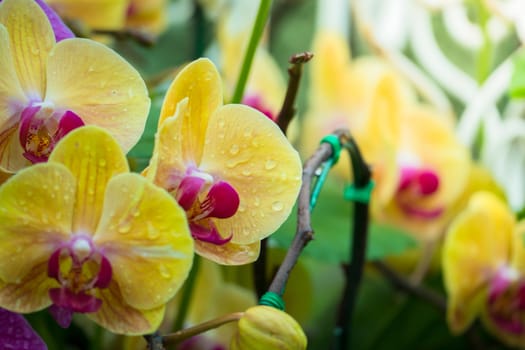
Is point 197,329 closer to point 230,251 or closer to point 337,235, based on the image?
point 230,251

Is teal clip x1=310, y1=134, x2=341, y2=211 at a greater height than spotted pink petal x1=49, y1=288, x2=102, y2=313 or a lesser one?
greater

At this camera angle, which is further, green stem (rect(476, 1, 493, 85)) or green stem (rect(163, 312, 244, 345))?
green stem (rect(476, 1, 493, 85))

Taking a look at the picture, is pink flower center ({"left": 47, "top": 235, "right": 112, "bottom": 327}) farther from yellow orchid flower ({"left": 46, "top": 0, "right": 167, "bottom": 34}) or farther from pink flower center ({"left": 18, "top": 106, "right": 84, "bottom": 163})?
yellow orchid flower ({"left": 46, "top": 0, "right": 167, "bottom": 34})

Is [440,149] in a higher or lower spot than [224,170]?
lower

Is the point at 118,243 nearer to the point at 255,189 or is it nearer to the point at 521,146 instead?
the point at 255,189

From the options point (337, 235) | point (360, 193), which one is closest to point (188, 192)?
point (360, 193)

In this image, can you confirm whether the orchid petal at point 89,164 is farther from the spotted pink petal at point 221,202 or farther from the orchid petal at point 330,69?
the orchid petal at point 330,69

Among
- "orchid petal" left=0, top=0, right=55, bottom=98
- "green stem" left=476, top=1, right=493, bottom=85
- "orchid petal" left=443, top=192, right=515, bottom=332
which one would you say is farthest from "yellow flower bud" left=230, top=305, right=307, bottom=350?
"green stem" left=476, top=1, right=493, bottom=85

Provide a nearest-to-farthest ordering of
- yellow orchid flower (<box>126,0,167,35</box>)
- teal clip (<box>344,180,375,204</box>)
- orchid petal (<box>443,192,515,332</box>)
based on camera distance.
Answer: teal clip (<box>344,180,375,204</box>), orchid petal (<box>443,192,515,332</box>), yellow orchid flower (<box>126,0,167,35</box>)
